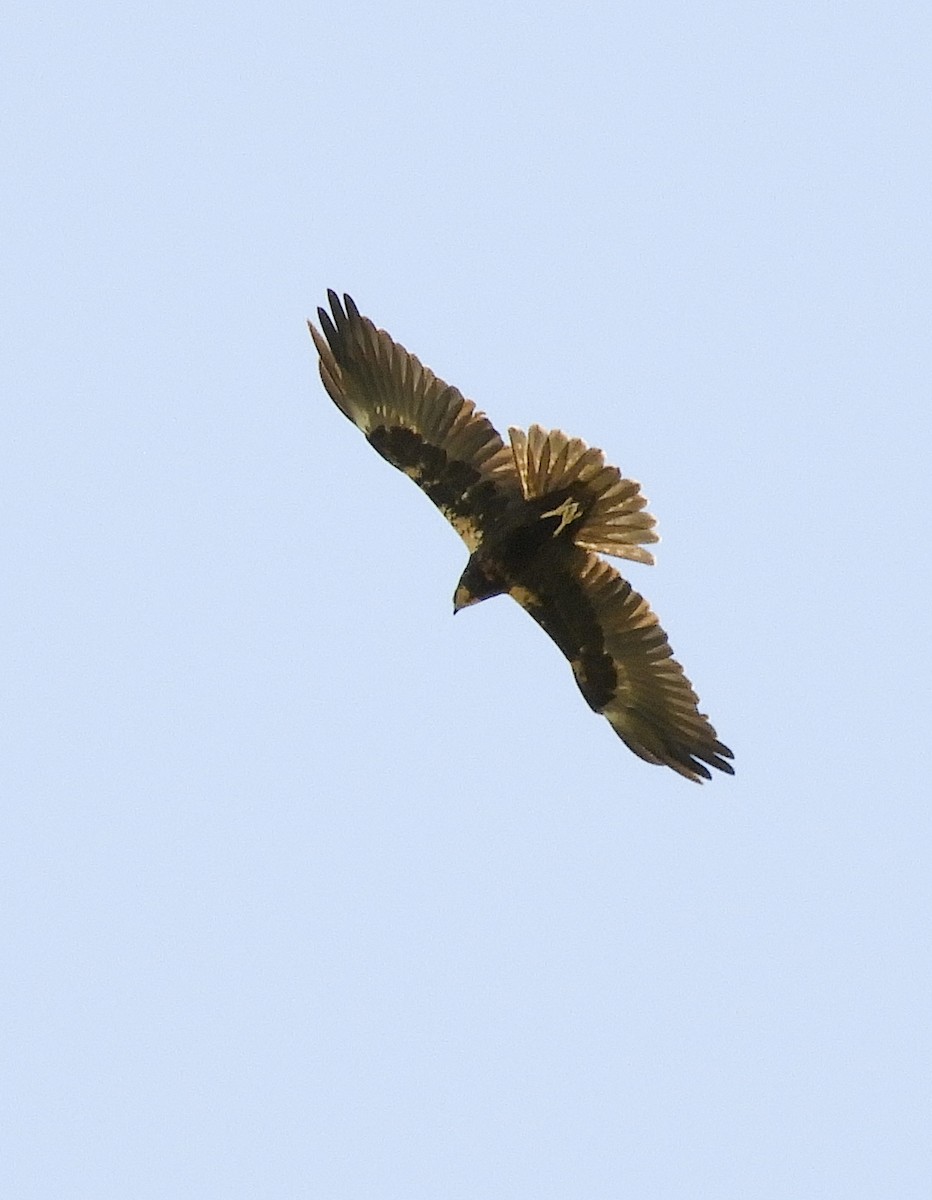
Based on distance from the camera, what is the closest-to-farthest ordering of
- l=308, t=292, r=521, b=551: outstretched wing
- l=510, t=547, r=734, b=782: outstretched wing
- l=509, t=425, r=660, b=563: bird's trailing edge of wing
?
l=509, t=425, r=660, b=563: bird's trailing edge of wing, l=308, t=292, r=521, b=551: outstretched wing, l=510, t=547, r=734, b=782: outstretched wing

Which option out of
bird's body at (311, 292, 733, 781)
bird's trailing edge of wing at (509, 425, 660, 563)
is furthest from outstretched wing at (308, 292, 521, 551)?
bird's trailing edge of wing at (509, 425, 660, 563)

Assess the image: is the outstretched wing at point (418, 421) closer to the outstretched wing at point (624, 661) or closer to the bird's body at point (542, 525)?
the bird's body at point (542, 525)

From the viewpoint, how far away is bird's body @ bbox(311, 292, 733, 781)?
1005 cm

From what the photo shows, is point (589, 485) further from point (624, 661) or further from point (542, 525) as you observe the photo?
point (624, 661)

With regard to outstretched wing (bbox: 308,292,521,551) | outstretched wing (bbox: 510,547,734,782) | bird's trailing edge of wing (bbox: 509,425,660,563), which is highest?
outstretched wing (bbox: 308,292,521,551)

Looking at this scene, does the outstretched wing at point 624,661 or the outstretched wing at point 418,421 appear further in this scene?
the outstretched wing at point 624,661

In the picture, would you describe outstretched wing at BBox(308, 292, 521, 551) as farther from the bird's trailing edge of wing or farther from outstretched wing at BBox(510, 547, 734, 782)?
outstretched wing at BBox(510, 547, 734, 782)

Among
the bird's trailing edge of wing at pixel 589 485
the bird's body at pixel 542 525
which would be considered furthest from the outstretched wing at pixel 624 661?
the bird's trailing edge of wing at pixel 589 485

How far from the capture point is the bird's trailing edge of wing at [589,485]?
9844mm

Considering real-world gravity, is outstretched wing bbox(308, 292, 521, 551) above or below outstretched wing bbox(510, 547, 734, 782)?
above

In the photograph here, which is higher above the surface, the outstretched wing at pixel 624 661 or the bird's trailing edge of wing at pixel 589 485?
the bird's trailing edge of wing at pixel 589 485

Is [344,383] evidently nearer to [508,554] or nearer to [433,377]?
[433,377]

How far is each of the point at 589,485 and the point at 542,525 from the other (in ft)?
1.19

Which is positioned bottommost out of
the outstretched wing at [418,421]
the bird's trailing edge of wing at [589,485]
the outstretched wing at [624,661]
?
the outstretched wing at [624,661]
